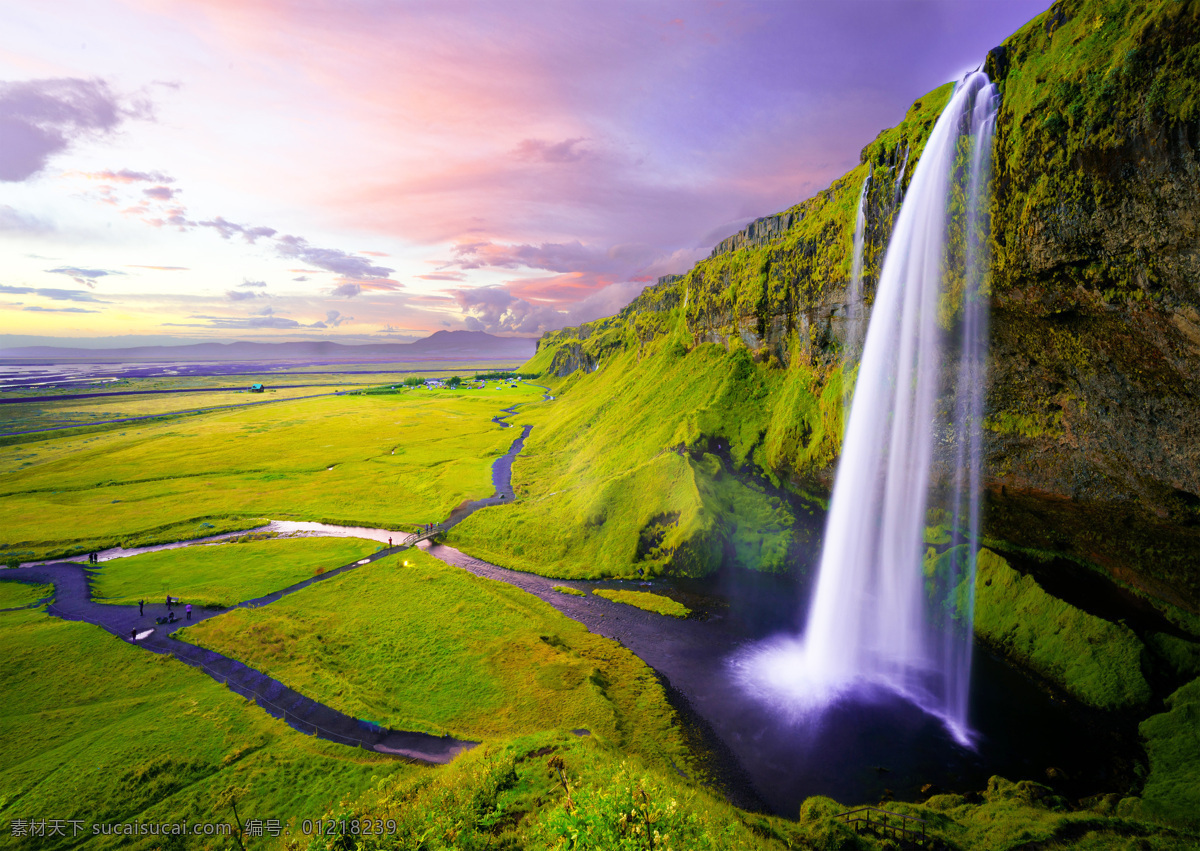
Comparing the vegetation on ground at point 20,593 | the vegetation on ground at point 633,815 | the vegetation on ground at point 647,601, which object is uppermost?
the vegetation on ground at point 633,815

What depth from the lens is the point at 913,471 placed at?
3812 centimetres

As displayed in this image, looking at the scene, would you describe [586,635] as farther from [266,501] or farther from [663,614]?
[266,501]

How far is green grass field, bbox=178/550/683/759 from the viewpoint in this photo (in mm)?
30016

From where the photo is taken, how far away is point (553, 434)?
111 metres

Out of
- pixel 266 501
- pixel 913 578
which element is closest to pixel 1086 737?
pixel 913 578

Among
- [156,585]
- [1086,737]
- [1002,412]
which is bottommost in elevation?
[156,585]

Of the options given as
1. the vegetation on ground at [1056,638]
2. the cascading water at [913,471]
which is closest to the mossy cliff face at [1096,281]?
the cascading water at [913,471]

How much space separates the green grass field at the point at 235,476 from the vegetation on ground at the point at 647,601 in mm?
34451

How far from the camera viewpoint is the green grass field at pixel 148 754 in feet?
77.0

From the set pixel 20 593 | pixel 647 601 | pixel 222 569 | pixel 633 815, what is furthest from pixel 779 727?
pixel 20 593

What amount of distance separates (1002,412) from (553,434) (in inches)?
3464

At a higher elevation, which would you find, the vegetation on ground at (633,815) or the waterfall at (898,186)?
the waterfall at (898,186)

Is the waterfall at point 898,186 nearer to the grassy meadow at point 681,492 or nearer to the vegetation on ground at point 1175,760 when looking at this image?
the grassy meadow at point 681,492

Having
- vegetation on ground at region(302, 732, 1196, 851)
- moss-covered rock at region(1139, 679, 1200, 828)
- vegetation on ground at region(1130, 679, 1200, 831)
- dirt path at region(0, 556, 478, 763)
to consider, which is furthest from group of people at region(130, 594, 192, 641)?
moss-covered rock at region(1139, 679, 1200, 828)
